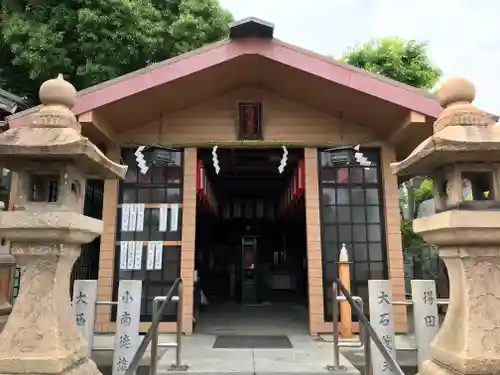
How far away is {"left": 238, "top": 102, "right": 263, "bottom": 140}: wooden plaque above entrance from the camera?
8656mm

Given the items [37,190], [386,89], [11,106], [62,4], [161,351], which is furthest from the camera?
[62,4]

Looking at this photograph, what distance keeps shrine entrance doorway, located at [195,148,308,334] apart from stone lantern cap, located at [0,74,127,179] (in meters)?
5.15

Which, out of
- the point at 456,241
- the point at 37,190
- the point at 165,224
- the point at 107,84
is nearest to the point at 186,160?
the point at 165,224

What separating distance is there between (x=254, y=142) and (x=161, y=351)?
13.9 ft

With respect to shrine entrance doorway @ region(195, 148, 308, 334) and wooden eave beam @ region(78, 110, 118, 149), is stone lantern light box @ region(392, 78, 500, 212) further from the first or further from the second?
wooden eave beam @ region(78, 110, 118, 149)

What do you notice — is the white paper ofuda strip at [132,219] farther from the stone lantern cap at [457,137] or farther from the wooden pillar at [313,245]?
the stone lantern cap at [457,137]

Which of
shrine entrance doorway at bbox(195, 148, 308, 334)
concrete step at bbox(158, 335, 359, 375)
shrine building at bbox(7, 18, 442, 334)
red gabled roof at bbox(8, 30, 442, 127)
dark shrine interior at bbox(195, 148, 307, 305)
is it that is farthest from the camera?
dark shrine interior at bbox(195, 148, 307, 305)

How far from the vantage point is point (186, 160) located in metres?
8.56

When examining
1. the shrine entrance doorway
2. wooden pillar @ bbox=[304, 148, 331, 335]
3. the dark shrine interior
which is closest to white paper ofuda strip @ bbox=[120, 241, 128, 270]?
the shrine entrance doorway

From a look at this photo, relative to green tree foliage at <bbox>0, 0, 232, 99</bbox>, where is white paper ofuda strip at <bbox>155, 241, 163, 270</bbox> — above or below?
below

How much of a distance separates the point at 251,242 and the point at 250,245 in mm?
107

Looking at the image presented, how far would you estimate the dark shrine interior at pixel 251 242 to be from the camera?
14.2m

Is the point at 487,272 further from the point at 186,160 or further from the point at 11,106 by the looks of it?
the point at 11,106

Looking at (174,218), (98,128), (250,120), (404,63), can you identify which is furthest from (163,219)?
(404,63)
